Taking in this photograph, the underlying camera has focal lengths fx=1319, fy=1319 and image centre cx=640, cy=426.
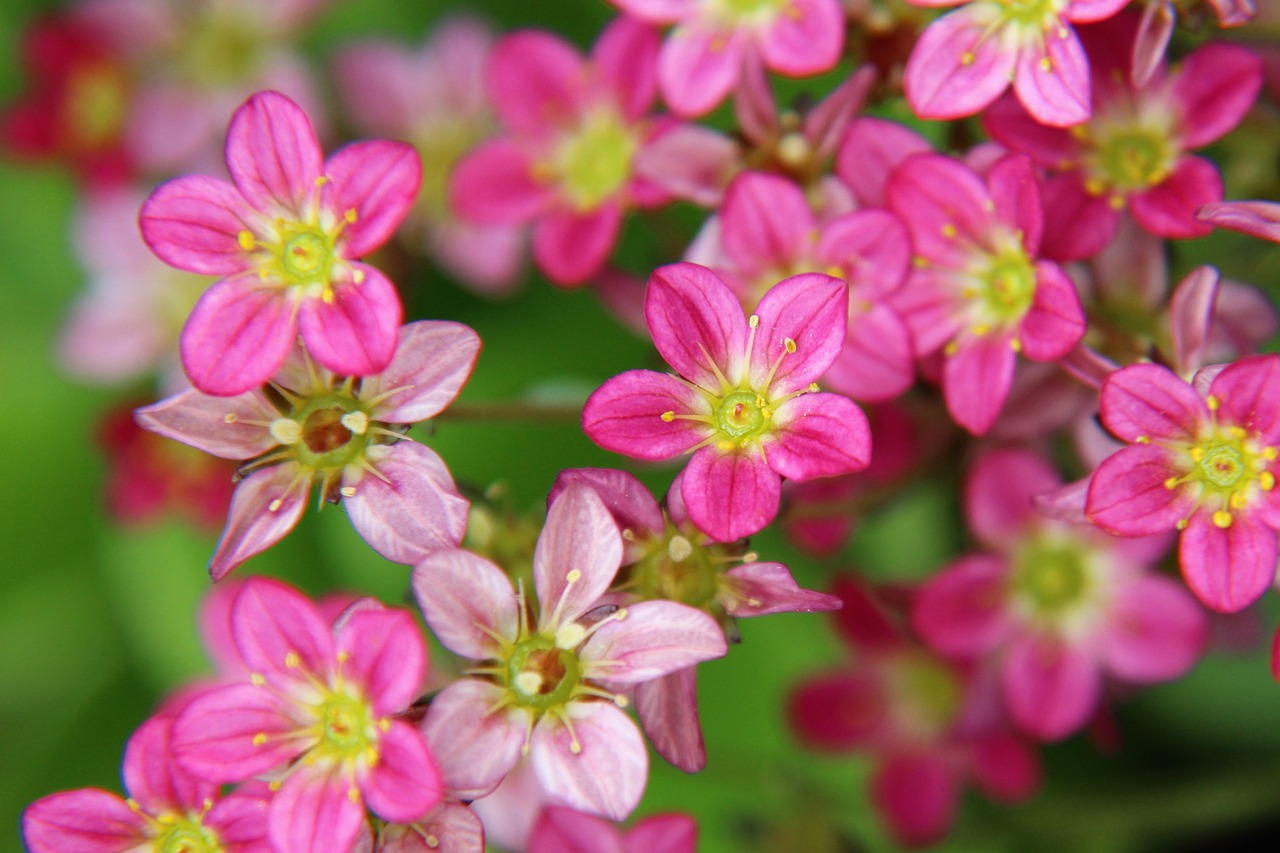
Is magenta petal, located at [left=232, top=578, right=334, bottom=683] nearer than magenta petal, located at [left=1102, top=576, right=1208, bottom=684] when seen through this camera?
Yes

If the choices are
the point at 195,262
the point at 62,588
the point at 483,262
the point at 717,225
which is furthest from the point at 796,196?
the point at 62,588

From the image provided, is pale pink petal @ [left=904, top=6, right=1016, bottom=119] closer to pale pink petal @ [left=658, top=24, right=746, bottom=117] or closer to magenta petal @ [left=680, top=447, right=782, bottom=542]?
pale pink petal @ [left=658, top=24, right=746, bottom=117]

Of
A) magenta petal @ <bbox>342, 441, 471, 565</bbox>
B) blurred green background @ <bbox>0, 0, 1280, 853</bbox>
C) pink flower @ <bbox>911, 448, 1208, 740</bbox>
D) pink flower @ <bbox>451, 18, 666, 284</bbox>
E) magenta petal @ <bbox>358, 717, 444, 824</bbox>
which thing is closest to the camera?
magenta petal @ <bbox>358, 717, 444, 824</bbox>

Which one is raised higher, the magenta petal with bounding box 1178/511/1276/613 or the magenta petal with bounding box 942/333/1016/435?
the magenta petal with bounding box 942/333/1016/435

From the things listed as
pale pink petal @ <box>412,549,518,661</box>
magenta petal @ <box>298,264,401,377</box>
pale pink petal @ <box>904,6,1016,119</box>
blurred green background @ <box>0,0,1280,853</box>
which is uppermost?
pale pink petal @ <box>904,6,1016,119</box>

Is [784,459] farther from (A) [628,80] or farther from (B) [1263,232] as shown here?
(A) [628,80]

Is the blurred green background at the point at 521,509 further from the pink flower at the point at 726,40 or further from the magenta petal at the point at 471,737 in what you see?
the magenta petal at the point at 471,737

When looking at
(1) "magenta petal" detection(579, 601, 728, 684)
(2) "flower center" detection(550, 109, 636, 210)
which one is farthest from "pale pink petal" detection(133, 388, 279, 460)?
(2) "flower center" detection(550, 109, 636, 210)
